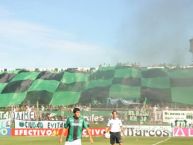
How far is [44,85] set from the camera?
6475 centimetres

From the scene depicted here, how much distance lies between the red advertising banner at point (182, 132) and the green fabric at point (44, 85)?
21.3 m

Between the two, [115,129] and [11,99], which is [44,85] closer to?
[11,99]

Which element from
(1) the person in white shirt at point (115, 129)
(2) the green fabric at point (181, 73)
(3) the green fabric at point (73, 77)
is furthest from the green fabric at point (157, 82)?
(1) the person in white shirt at point (115, 129)

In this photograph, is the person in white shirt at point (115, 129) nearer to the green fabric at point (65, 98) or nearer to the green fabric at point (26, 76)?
the green fabric at point (65, 98)

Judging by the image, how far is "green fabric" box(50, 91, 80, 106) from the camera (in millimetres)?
60719

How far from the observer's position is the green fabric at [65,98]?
60719 mm

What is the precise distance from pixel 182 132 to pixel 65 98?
19398 millimetres

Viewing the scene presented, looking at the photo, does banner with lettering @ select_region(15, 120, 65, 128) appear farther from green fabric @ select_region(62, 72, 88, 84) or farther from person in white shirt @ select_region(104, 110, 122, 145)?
person in white shirt @ select_region(104, 110, 122, 145)

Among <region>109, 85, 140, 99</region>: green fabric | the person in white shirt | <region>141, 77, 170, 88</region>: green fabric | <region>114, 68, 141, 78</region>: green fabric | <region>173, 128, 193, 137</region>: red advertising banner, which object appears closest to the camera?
the person in white shirt

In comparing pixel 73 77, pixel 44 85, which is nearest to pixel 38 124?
pixel 44 85

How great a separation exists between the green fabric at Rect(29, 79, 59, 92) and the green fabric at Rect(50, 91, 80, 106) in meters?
1.48

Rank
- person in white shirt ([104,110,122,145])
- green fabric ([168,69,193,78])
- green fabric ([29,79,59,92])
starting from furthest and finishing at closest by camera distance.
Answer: green fabric ([29,79,59,92])
green fabric ([168,69,193,78])
person in white shirt ([104,110,122,145])

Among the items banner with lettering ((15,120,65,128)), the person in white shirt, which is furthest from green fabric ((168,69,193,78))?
the person in white shirt

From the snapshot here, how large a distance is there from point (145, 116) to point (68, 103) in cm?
1447
